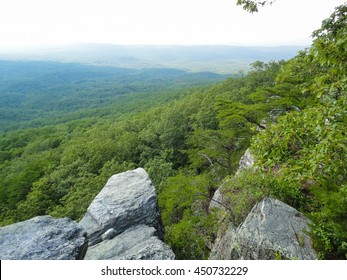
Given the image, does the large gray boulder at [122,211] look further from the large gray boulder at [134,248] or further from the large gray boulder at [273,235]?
the large gray boulder at [273,235]

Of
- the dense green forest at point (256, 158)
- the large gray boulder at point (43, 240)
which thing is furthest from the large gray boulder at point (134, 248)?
the dense green forest at point (256, 158)

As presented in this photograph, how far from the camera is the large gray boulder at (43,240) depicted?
23.4 feet

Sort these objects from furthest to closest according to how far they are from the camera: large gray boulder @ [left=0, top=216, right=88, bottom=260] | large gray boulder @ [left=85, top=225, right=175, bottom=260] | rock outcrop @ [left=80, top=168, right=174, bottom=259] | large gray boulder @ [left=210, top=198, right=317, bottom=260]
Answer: rock outcrop @ [left=80, top=168, right=174, bottom=259]
large gray boulder @ [left=85, top=225, right=175, bottom=260]
large gray boulder @ [left=0, top=216, right=88, bottom=260]
large gray boulder @ [left=210, top=198, right=317, bottom=260]

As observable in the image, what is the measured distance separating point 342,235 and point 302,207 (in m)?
2.09

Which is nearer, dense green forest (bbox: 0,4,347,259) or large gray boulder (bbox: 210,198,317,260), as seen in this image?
dense green forest (bbox: 0,4,347,259)

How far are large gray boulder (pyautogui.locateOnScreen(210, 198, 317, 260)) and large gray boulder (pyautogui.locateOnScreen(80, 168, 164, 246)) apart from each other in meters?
4.29

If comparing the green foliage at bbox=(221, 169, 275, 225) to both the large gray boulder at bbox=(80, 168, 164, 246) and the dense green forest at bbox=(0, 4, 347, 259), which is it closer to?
the dense green forest at bbox=(0, 4, 347, 259)

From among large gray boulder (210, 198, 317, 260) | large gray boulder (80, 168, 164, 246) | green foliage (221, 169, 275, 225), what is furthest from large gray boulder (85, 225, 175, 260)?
green foliage (221, 169, 275, 225)

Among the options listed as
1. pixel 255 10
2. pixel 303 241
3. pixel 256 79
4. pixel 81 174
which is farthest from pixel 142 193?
pixel 256 79

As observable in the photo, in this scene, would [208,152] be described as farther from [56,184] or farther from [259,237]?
[56,184]

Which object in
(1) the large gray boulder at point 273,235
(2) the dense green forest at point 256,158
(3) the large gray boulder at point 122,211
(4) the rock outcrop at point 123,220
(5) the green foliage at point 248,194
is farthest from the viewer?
(3) the large gray boulder at point 122,211

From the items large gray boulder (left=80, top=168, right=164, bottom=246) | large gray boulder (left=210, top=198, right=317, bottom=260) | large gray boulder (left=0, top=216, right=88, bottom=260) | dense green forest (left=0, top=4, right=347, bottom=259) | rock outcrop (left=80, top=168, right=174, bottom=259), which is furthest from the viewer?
large gray boulder (left=80, top=168, right=164, bottom=246)

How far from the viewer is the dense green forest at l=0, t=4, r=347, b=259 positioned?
4.61m

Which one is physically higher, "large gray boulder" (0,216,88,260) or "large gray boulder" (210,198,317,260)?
"large gray boulder" (210,198,317,260)
